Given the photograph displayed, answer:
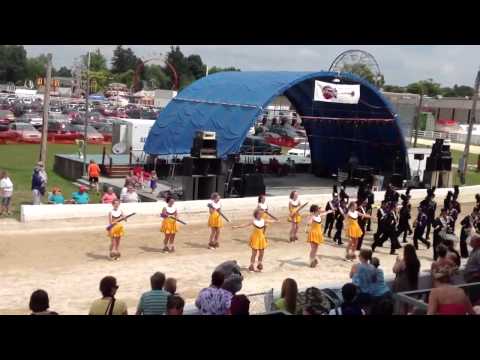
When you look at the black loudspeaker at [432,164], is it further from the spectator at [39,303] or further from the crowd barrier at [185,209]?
the spectator at [39,303]

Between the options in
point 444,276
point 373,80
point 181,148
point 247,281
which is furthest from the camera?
point 373,80

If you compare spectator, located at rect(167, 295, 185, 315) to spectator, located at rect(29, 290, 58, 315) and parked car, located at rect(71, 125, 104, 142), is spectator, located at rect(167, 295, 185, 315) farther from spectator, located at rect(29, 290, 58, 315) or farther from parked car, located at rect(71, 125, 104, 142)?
parked car, located at rect(71, 125, 104, 142)

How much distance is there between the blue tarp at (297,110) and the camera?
23609 mm

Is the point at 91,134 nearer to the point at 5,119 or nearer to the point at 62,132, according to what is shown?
the point at 62,132

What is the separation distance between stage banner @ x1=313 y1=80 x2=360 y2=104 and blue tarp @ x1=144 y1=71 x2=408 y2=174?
433 mm

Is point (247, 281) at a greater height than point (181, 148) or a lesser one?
lesser

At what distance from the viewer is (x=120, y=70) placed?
134 m

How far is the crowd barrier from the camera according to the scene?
635 inches
